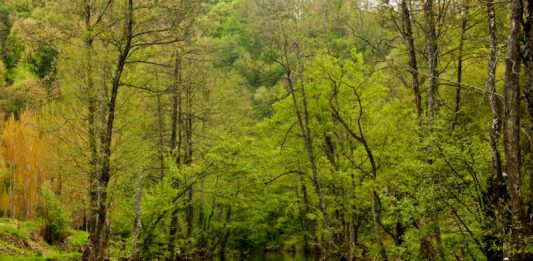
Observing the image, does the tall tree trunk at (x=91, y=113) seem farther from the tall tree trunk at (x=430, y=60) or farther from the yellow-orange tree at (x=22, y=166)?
the yellow-orange tree at (x=22, y=166)

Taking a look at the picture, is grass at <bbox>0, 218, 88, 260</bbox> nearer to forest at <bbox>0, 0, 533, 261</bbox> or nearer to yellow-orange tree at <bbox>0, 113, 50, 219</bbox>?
forest at <bbox>0, 0, 533, 261</bbox>

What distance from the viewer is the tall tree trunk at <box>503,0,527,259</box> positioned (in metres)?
8.42

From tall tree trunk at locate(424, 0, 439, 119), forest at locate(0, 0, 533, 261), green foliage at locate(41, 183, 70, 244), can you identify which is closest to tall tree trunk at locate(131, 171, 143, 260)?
forest at locate(0, 0, 533, 261)

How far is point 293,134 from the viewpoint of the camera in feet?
73.9

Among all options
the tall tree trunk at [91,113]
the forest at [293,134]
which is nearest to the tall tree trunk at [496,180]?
the forest at [293,134]

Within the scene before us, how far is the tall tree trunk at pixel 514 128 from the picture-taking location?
27.6 ft

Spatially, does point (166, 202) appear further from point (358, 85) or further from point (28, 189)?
point (28, 189)

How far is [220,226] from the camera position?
27.0m

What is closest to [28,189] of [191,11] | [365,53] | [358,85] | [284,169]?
[284,169]

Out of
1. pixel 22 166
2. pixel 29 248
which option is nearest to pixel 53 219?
pixel 29 248

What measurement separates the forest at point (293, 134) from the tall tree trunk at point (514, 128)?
0.03 meters

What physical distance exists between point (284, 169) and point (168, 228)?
6.19 metres

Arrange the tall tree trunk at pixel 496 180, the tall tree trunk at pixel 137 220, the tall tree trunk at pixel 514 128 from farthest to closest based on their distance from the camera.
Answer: the tall tree trunk at pixel 137 220
the tall tree trunk at pixel 496 180
the tall tree trunk at pixel 514 128

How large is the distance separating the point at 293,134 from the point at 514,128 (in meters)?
14.4
